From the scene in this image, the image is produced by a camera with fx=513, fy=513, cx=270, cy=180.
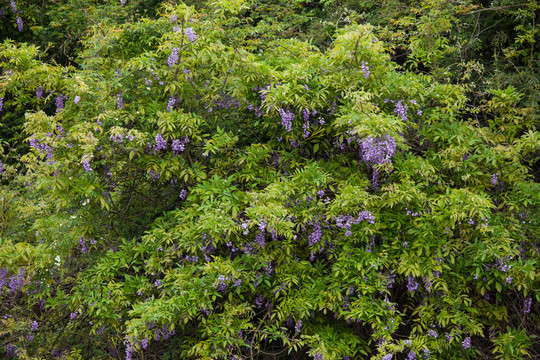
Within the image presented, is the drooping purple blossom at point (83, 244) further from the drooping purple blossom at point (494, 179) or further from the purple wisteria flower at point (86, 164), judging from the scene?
the drooping purple blossom at point (494, 179)

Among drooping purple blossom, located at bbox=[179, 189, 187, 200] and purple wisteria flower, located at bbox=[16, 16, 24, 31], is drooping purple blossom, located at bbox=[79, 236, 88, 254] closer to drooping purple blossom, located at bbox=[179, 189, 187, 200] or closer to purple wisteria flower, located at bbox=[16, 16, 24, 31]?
drooping purple blossom, located at bbox=[179, 189, 187, 200]

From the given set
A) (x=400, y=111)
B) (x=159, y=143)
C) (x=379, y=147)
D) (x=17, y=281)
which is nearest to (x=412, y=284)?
(x=379, y=147)

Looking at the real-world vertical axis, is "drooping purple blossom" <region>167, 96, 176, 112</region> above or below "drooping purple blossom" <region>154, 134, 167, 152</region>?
above

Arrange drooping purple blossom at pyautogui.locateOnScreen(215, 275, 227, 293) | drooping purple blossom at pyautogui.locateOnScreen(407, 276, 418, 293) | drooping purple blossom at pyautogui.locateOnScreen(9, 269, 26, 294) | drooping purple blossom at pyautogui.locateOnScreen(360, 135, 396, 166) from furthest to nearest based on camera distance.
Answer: drooping purple blossom at pyautogui.locateOnScreen(9, 269, 26, 294) < drooping purple blossom at pyautogui.locateOnScreen(407, 276, 418, 293) < drooping purple blossom at pyautogui.locateOnScreen(360, 135, 396, 166) < drooping purple blossom at pyautogui.locateOnScreen(215, 275, 227, 293)

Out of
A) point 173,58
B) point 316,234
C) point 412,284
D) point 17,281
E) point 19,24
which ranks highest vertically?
point 173,58

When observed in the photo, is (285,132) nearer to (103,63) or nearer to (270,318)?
(270,318)

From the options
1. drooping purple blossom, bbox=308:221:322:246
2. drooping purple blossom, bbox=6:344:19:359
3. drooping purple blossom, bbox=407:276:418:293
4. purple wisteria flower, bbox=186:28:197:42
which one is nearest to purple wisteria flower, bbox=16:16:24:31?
drooping purple blossom, bbox=6:344:19:359

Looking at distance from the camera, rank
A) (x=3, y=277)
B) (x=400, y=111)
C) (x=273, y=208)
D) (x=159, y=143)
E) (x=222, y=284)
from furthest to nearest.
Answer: (x=3, y=277) < (x=400, y=111) < (x=159, y=143) < (x=222, y=284) < (x=273, y=208)

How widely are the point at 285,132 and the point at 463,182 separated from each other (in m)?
1.63

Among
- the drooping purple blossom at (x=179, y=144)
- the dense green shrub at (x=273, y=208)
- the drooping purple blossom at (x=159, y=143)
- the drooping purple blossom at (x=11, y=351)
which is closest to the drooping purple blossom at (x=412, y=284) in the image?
the dense green shrub at (x=273, y=208)

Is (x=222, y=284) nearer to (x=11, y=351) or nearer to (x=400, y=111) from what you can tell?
(x=400, y=111)

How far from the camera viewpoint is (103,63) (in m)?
4.97

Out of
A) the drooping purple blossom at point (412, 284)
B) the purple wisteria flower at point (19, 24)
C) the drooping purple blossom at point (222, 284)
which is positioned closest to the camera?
the drooping purple blossom at point (222, 284)

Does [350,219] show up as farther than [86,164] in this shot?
Yes
